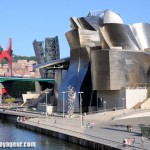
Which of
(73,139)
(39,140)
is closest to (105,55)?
(39,140)

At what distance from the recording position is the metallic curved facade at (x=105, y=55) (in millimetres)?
52938

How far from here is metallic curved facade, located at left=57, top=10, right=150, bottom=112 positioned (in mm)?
52938

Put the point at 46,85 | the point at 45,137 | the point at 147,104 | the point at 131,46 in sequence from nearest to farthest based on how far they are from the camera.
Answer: the point at 45,137 < the point at 147,104 < the point at 131,46 < the point at 46,85

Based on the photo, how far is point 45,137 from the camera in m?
37.1

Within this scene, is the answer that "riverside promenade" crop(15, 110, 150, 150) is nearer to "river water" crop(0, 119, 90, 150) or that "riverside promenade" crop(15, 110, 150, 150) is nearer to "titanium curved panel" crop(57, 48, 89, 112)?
"river water" crop(0, 119, 90, 150)

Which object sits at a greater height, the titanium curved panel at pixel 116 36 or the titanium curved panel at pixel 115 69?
the titanium curved panel at pixel 116 36

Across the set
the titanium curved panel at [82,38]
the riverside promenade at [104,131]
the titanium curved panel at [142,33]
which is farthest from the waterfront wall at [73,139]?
the titanium curved panel at [142,33]

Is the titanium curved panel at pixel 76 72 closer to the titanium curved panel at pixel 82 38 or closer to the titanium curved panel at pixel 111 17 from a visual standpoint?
the titanium curved panel at pixel 82 38

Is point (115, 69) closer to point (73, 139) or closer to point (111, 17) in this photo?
point (111, 17)

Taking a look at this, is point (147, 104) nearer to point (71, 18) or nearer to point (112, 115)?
point (112, 115)

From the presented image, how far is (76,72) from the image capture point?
5791 centimetres

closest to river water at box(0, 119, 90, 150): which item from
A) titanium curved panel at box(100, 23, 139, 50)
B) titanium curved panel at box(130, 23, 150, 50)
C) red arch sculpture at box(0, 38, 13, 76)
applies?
titanium curved panel at box(100, 23, 139, 50)

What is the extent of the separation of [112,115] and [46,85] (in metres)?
69.4

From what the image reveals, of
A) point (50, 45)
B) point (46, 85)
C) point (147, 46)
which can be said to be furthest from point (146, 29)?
point (50, 45)
